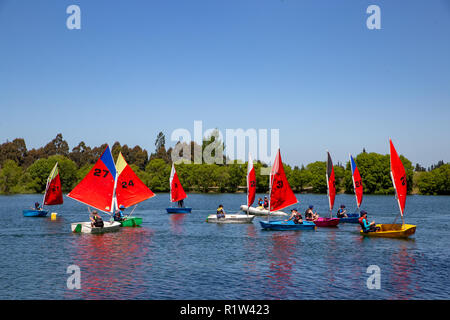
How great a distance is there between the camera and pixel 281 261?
106 ft

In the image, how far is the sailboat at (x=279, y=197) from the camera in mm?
48438

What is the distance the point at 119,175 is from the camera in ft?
174

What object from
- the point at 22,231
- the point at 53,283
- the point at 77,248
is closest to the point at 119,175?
the point at 22,231

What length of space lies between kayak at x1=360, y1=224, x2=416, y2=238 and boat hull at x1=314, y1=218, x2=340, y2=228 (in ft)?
27.4

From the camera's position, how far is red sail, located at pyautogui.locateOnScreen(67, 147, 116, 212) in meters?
45.3

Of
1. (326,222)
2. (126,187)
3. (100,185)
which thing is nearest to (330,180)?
(326,222)

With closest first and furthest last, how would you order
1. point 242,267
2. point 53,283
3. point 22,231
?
point 53,283, point 242,267, point 22,231

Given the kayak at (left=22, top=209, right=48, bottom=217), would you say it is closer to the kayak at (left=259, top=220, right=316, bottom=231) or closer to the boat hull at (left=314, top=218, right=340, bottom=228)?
the kayak at (left=259, top=220, right=316, bottom=231)

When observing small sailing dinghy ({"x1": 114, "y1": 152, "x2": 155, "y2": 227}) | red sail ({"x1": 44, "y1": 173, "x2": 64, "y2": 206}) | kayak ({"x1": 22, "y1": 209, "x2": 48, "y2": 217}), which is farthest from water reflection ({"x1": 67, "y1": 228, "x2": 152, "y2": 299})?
red sail ({"x1": 44, "y1": 173, "x2": 64, "y2": 206})

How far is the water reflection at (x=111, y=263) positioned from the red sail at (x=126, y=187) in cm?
628

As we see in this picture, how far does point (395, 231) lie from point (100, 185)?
30.3 m
